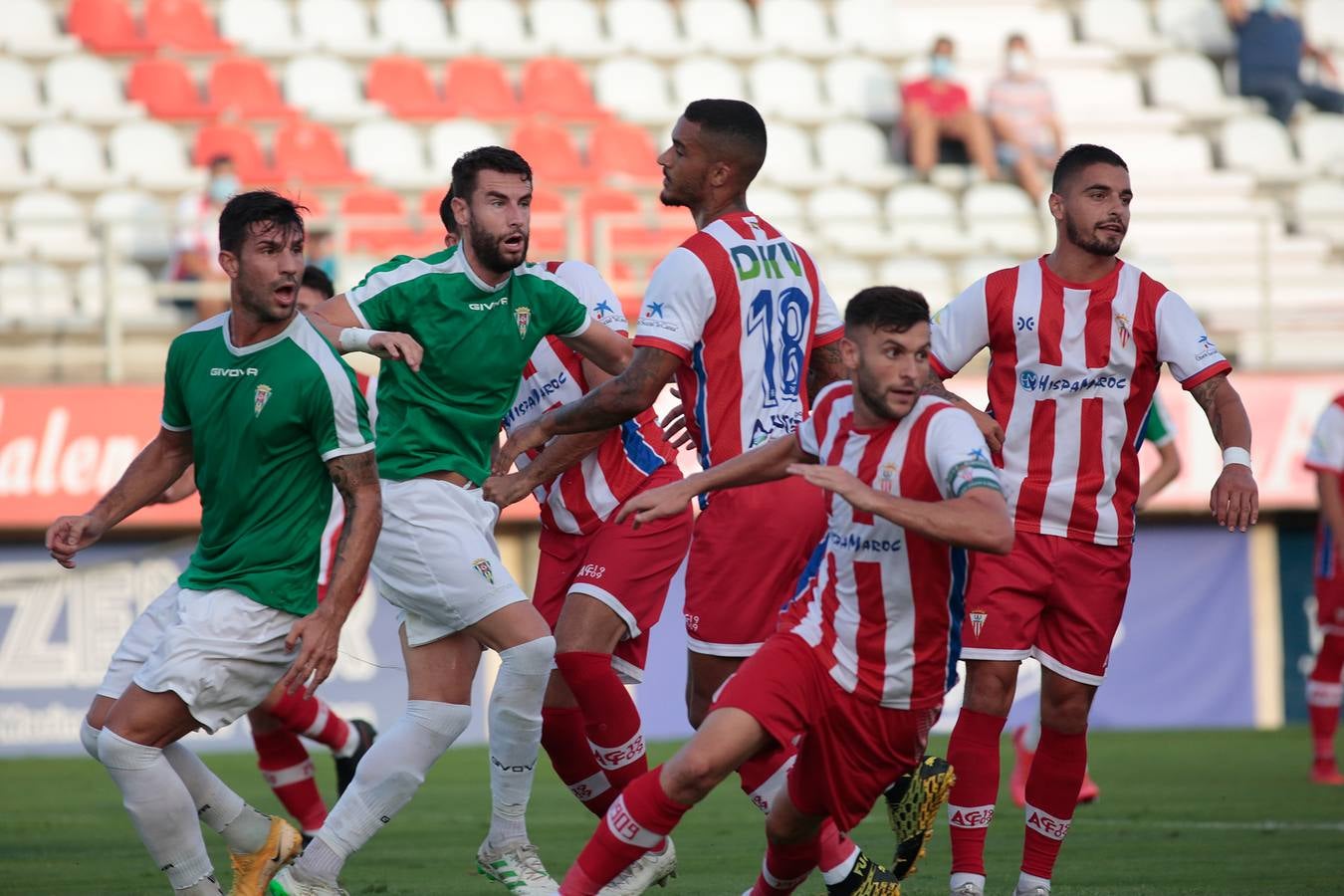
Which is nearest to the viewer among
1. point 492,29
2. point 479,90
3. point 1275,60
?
point 479,90

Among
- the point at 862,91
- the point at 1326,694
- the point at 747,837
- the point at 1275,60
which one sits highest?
the point at 1275,60

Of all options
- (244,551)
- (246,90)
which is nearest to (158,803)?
(244,551)

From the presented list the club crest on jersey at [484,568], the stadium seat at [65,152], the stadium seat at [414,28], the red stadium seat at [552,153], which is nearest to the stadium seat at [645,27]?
the stadium seat at [414,28]

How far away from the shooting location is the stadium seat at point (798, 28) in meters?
21.4

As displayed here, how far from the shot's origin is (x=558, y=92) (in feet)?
65.9

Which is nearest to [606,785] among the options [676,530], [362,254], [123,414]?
[676,530]

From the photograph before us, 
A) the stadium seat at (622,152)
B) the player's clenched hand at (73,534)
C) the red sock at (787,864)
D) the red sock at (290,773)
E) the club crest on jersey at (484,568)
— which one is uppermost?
the stadium seat at (622,152)

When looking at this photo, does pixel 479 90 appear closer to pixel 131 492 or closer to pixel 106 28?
pixel 106 28

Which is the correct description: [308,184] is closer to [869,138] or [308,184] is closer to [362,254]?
[362,254]

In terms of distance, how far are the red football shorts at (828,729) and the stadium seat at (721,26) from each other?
1683 centimetres

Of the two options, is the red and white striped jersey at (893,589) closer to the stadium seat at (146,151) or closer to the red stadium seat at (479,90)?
the stadium seat at (146,151)

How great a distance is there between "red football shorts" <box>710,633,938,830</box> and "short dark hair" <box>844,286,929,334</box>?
0.95 m

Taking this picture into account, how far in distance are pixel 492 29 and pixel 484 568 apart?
624 inches

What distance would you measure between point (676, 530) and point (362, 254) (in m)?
10.1
